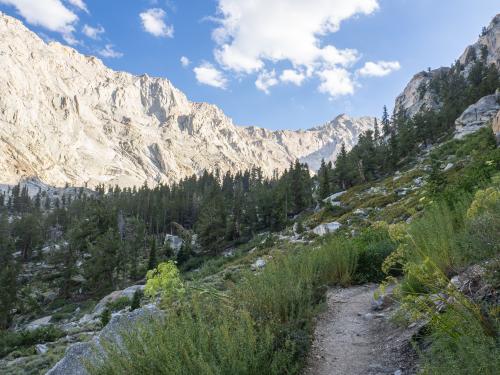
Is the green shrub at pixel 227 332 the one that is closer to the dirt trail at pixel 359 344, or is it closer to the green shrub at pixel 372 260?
the dirt trail at pixel 359 344

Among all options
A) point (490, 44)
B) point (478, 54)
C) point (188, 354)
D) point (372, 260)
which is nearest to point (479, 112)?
point (372, 260)

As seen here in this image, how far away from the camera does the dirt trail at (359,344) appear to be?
431 centimetres

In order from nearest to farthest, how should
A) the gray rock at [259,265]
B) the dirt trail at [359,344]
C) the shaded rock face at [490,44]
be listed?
1. the dirt trail at [359,344]
2. the gray rock at [259,265]
3. the shaded rock face at [490,44]

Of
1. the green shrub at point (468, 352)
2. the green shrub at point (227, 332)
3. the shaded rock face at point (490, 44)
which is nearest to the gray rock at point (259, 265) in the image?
the green shrub at point (227, 332)

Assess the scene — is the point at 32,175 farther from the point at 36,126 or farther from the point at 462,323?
the point at 462,323

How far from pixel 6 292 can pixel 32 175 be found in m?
142

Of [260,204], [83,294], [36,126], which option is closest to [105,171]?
[36,126]

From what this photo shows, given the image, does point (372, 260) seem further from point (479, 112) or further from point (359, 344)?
point (479, 112)

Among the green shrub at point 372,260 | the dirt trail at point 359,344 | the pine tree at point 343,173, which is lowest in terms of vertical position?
the dirt trail at point 359,344

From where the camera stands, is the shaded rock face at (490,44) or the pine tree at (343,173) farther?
the shaded rock face at (490,44)

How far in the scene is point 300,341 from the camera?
4324mm

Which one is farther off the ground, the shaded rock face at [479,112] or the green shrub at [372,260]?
the shaded rock face at [479,112]

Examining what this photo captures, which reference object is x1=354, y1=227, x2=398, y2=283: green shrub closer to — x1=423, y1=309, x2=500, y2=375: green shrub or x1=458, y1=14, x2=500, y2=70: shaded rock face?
x1=423, y1=309, x2=500, y2=375: green shrub

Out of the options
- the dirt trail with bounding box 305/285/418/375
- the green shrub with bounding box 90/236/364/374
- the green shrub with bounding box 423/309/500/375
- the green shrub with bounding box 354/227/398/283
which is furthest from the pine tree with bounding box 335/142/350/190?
the green shrub with bounding box 423/309/500/375
